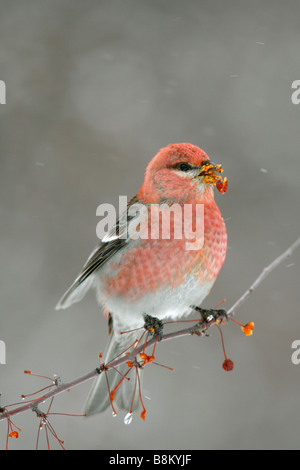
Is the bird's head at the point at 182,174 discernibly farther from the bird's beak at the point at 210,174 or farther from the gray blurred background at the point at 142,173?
the gray blurred background at the point at 142,173

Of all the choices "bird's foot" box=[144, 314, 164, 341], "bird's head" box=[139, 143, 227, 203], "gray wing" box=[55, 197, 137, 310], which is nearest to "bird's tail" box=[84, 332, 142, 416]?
"bird's foot" box=[144, 314, 164, 341]

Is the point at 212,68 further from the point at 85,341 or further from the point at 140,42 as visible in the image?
the point at 85,341

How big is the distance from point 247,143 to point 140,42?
188cm

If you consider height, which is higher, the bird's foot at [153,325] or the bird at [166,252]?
the bird at [166,252]

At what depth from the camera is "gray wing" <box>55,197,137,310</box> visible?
3406mm

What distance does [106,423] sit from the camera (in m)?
5.57

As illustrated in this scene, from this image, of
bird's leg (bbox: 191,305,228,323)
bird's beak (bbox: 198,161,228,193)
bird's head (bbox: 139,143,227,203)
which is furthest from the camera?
bird's head (bbox: 139,143,227,203)

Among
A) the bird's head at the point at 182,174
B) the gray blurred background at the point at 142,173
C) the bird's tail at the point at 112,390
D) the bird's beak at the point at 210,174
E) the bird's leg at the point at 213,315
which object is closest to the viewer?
the bird's leg at the point at 213,315

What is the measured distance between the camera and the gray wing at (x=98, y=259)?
3.41m

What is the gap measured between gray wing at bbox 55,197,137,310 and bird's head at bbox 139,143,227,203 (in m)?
0.37

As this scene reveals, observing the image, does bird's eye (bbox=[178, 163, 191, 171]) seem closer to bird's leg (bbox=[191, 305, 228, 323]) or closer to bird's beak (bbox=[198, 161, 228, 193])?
bird's beak (bbox=[198, 161, 228, 193])

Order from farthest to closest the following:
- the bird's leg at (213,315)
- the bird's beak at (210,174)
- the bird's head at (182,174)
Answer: the bird's head at (182,174)
the bird's beak at (210,174)
the bird's leg at (213,315)

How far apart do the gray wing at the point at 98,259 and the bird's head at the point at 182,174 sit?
367mm

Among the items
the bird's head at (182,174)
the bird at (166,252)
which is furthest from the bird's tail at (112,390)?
the bird's head at (182,174)
